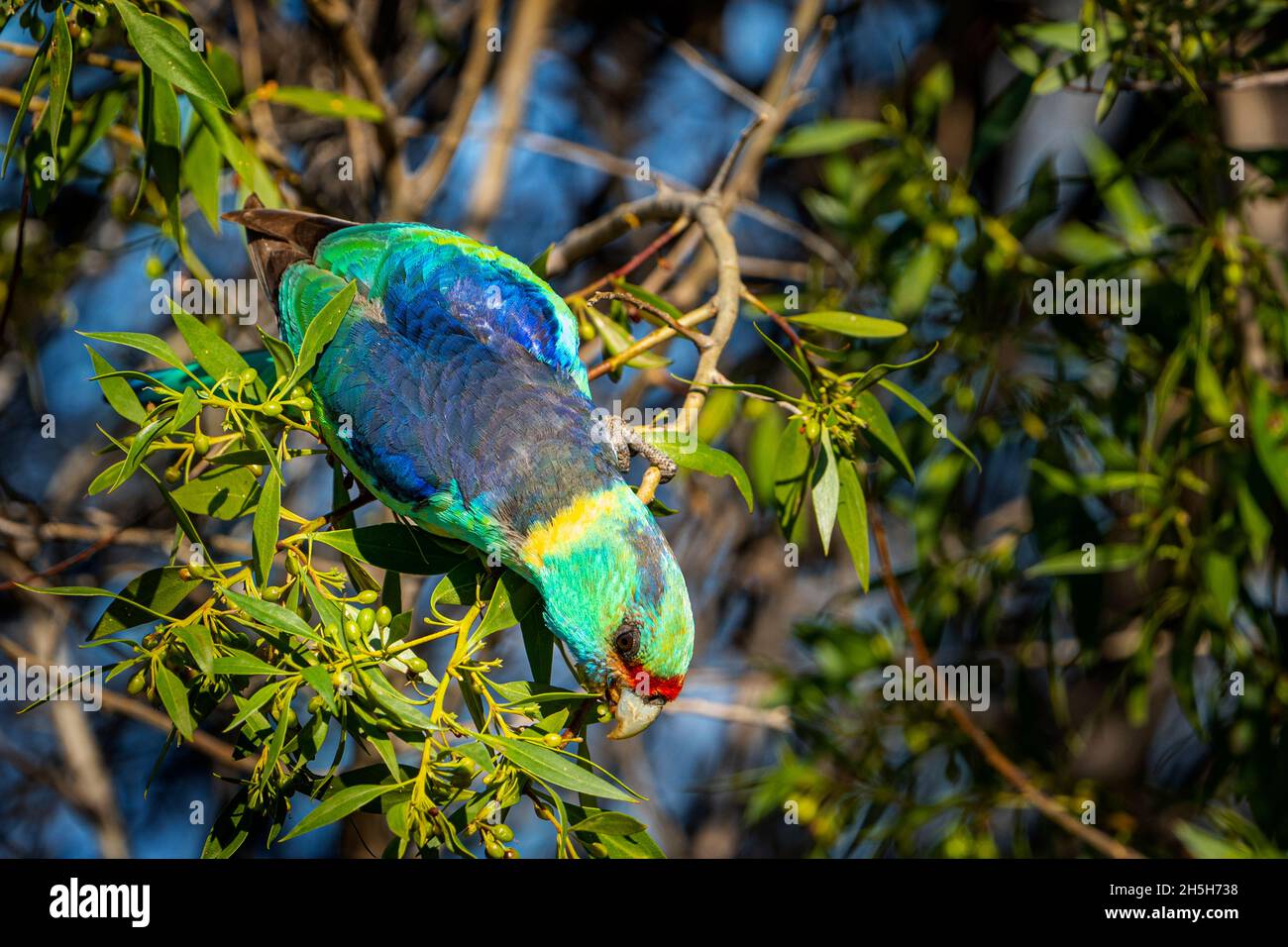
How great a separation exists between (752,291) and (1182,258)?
1624 mm

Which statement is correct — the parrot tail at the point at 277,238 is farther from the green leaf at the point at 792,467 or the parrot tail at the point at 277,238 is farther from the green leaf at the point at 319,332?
the green leaf at the point at 792,467

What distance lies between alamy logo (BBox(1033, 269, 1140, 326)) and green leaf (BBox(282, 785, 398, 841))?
2779 millimetres

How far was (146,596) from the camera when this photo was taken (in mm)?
2162

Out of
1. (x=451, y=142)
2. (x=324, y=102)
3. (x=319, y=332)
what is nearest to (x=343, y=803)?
(x=319, y=332)

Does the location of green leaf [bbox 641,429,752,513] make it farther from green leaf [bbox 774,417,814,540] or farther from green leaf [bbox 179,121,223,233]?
green leaf [bbox 179,121,223,233]

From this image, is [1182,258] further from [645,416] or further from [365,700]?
[365,700]

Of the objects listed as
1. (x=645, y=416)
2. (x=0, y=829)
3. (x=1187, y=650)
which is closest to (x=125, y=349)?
(x=645, y=416)

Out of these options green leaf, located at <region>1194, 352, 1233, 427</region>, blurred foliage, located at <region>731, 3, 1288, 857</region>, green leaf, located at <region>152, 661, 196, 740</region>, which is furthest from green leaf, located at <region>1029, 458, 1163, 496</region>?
green leaf, located at <region>152, 661, 196, 740</region>

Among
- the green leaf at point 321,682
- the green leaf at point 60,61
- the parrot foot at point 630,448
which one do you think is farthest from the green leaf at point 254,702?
the green leaf at point 60,61

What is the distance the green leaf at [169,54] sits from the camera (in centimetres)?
231

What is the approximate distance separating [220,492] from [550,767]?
851 mm

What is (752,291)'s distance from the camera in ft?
15.6

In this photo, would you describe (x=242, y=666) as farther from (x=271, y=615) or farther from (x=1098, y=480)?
(x=1098, y=480)

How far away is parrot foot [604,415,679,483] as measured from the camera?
2.64 m
